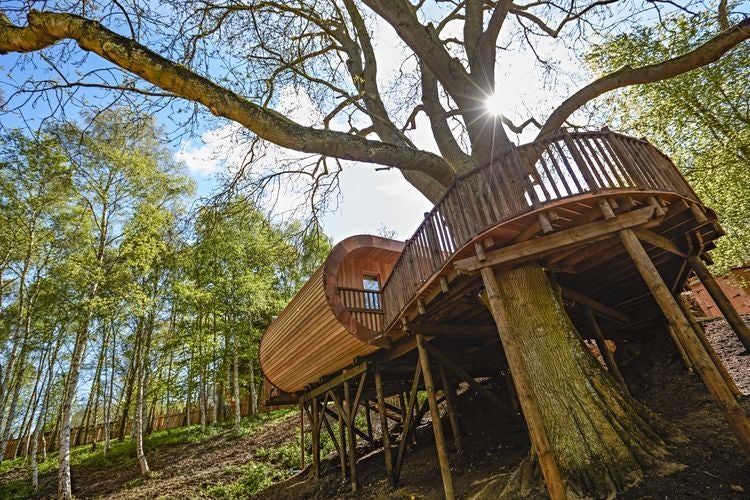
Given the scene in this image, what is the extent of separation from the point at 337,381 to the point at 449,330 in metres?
3.50

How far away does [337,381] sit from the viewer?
805cm

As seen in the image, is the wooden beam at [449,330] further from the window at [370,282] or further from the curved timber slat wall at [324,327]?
the window at [370,282]

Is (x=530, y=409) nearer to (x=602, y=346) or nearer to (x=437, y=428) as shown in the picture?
(x=437, y=428)

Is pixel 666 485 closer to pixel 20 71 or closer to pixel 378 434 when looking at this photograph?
pixel 20 71

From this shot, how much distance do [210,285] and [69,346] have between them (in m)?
10.2

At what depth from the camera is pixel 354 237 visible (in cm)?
792

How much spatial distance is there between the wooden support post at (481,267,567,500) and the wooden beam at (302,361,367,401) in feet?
12.7

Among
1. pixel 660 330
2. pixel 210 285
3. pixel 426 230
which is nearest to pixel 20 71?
pixel 426 230

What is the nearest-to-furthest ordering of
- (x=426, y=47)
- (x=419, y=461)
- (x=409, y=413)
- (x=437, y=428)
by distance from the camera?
(x=437, y=428) → (x=409, y=413) → (x=426, y=47) → (x=419, y=461)

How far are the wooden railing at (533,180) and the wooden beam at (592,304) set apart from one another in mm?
2056

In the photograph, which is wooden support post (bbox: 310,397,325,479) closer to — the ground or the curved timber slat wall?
the ground

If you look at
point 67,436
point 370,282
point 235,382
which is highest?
point 370,282

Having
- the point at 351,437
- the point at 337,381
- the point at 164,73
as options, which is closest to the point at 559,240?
the point at 164,73

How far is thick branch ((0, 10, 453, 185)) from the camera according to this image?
3.48 metres
